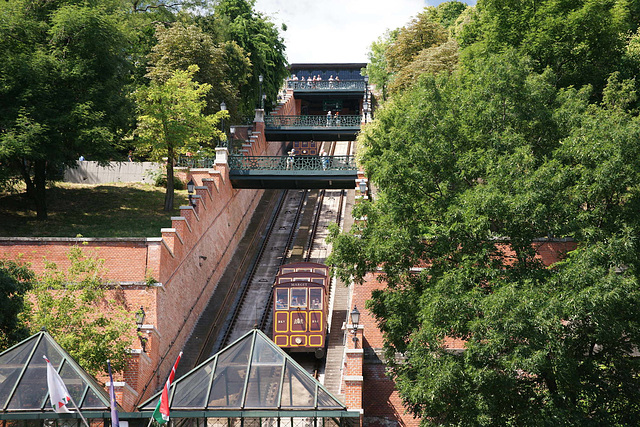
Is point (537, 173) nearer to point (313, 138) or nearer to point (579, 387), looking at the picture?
point (579, 387)

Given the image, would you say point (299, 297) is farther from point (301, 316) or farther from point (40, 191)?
point (40, 191)

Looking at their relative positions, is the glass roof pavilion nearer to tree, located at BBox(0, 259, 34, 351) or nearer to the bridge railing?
tree, located at BBox(0, 259, 34, 351)

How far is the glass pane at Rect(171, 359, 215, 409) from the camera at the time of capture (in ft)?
59.1

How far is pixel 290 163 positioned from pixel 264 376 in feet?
63.6

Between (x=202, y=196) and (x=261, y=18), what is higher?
(x=261, y=18)

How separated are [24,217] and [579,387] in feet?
80.4

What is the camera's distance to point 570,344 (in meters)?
17.5

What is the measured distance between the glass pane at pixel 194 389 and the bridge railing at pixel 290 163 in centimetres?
1921

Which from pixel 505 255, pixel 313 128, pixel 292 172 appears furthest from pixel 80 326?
pixel 313 128

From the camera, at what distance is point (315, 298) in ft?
90.3

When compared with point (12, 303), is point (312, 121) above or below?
above

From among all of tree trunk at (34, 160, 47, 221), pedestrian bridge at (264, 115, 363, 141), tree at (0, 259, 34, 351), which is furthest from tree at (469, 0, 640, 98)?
tree at (0, 259, 34, 351)

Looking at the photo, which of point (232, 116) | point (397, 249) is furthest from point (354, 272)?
point (232, 116)

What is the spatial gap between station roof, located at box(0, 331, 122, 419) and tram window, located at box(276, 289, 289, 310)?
10054 mm
